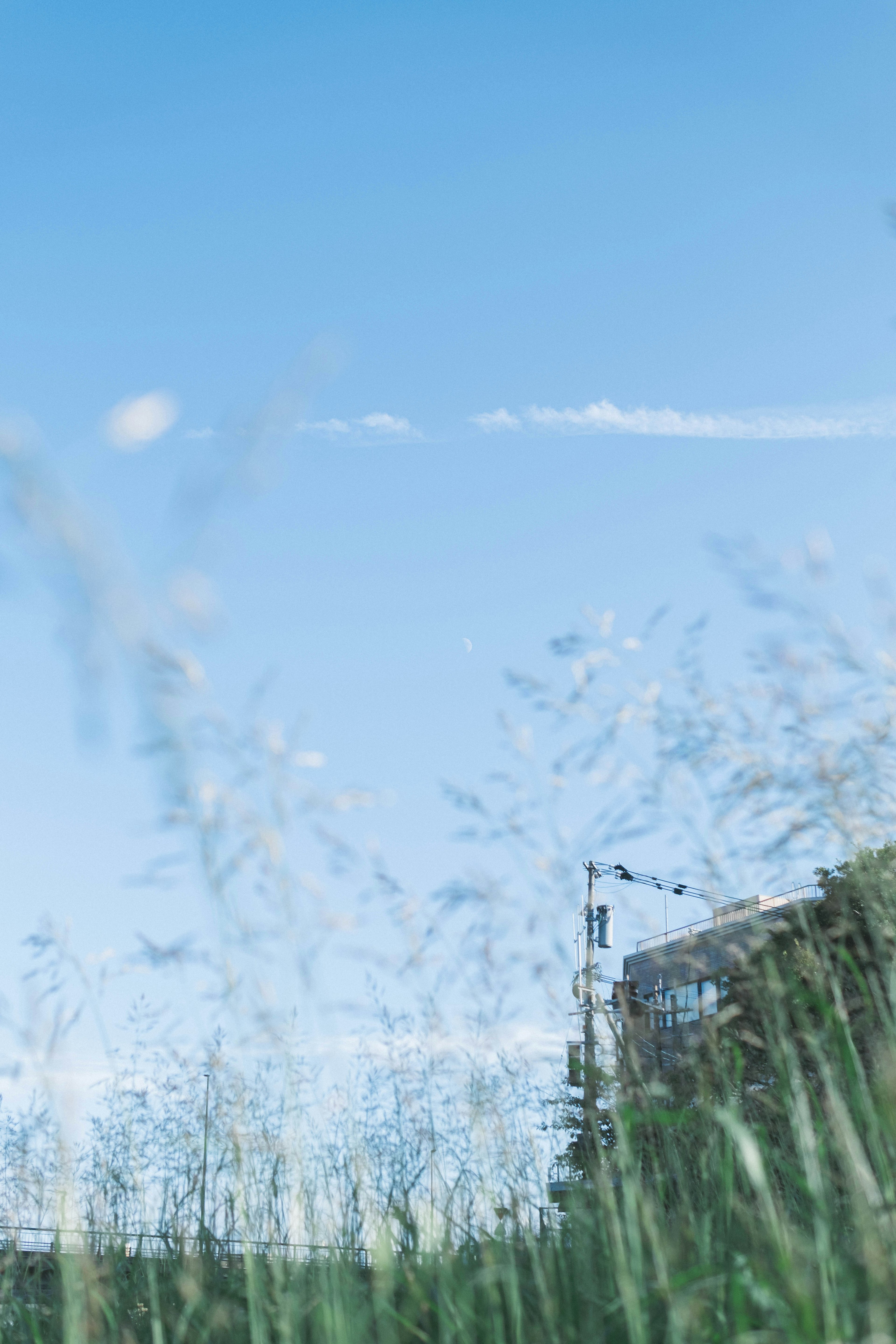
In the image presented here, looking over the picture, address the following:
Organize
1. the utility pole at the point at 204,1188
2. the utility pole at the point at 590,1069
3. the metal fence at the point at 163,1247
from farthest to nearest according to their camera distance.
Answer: the utility pole at the point at 204,1188
the utility pole at the point at 590,1069
the metal fence at the point at 163,1247

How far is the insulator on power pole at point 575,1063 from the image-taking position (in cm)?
302

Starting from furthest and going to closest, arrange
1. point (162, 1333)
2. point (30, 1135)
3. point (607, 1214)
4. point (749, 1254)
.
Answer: point (30, 1135), point (162, 1333), point (607, 1214), point (749, 1254)

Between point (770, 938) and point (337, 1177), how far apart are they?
152cm

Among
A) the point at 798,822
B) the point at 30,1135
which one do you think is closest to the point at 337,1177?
the point at 30,1135

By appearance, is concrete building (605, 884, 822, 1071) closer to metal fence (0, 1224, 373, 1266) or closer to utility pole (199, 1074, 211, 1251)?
metal fence (0, 1224, 373, 1266)

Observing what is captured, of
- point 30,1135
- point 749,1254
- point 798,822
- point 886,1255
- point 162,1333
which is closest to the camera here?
point 886,1255

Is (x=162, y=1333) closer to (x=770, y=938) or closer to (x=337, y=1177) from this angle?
(x=337, y=1177)

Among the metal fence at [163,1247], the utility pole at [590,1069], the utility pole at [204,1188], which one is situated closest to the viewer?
the metal fence at [163,1247]

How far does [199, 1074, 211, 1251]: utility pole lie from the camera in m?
3.35

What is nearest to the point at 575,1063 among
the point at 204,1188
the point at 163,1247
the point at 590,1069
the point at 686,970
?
the point at 590,1069

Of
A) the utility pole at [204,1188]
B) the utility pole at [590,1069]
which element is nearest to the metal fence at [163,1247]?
the utility pole at [204,1188]

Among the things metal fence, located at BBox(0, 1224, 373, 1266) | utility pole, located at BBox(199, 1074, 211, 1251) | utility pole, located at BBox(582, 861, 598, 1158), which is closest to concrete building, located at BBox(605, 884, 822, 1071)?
utility pole, located at BBox(582, 861, 598, 1158)

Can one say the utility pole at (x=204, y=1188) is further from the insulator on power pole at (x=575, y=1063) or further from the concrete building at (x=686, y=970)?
the concrete building at (x=686, y=970)

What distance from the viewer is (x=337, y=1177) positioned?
330 centimetres
